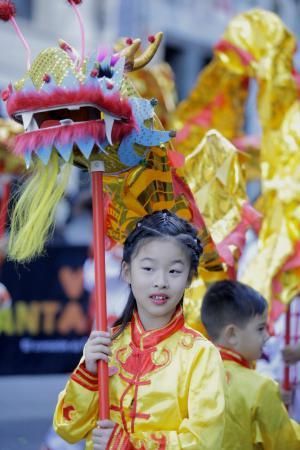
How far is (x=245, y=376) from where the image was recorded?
137 inches

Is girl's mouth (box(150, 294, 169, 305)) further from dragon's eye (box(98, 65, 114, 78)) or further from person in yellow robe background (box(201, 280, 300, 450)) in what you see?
dragon's eye (box(98, 65, 114, 78))

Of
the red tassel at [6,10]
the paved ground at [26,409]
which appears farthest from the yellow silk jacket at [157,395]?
the paved ground at [26,409]

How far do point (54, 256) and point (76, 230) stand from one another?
9.44m

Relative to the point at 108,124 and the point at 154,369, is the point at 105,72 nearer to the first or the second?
the point at 108,124

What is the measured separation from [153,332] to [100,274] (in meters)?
0.23

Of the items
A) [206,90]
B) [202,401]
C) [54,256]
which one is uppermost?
[206,90]

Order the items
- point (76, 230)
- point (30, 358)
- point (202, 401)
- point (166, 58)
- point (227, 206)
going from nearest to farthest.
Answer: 1. point (202, 401)
2. point (227, 206)
3. point (30, 358)
4. point (76, 230)
5. point (166, 58)

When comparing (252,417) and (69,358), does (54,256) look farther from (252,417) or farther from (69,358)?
(252,417)

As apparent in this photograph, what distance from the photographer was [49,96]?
2.73 m

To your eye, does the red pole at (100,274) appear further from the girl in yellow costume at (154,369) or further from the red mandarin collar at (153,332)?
the red mandarin collar at (153,332)

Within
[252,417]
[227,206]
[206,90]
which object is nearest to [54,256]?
[206,90]

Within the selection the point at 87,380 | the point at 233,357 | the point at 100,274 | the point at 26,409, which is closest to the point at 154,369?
the point at 87,380

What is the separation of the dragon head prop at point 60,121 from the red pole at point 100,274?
71 mm

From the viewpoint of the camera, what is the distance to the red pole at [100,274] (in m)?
2.77
